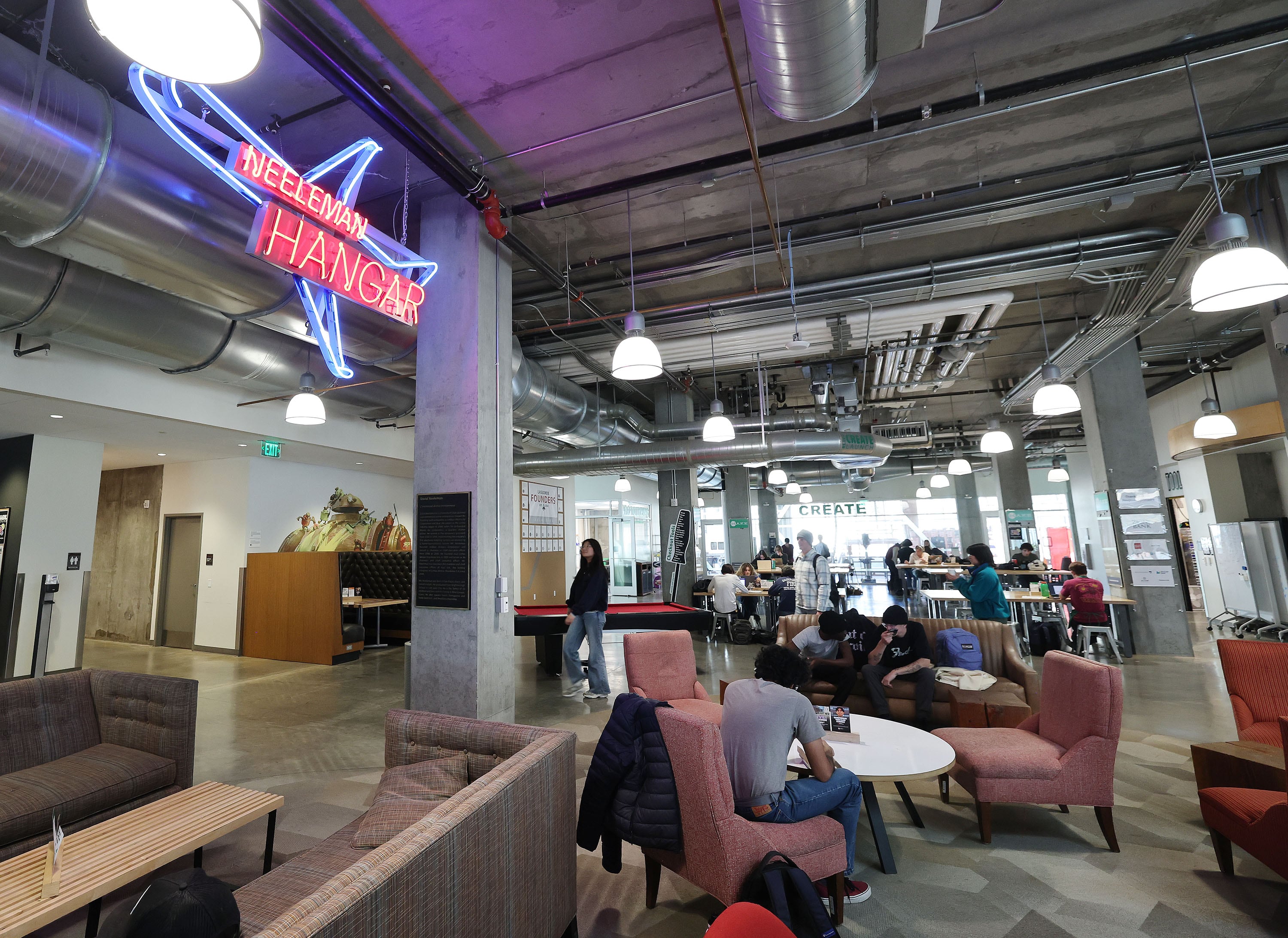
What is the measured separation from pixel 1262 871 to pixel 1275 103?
495cm

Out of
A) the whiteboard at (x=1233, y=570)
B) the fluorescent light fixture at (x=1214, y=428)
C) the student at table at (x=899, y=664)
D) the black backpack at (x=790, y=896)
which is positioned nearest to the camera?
the black backpack at (x=790, y=896)

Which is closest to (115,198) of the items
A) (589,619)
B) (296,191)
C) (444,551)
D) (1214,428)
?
(296,191)

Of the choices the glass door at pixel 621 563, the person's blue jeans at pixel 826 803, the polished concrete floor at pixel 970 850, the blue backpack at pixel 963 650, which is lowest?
the polished concrete floor at pixel 970 850

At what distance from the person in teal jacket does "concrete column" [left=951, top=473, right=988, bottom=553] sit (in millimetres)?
11825

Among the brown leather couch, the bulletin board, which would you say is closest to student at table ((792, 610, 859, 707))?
the brown leather couch

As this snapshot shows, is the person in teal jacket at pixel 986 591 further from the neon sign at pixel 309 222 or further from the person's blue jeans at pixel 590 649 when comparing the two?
the neon sign at pixel 309 222

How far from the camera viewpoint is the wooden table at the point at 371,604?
9148 mm

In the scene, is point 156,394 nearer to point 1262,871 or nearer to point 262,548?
point 262,548

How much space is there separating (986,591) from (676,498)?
5.62m

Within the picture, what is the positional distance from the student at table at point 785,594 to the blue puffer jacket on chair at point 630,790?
618cm

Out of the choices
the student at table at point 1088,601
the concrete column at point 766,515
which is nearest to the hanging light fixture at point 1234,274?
the student at table at point 1088,601

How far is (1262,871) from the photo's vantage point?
2.71 meters

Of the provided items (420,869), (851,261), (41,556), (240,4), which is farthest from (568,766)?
(41,556)

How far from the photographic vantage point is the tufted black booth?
34.2 feet
